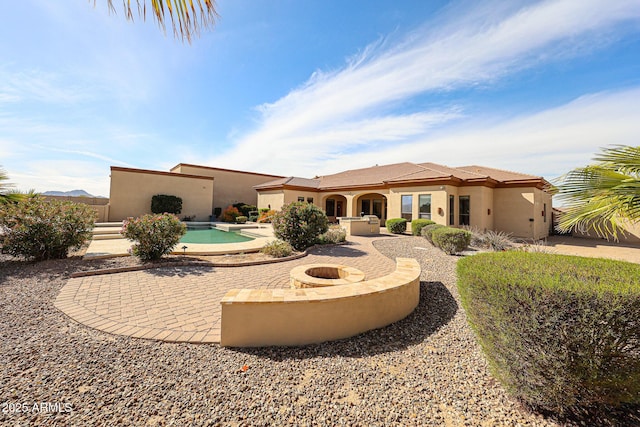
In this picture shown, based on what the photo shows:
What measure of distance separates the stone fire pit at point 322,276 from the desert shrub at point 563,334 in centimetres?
283

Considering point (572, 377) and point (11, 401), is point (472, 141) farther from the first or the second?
point (11, 401)

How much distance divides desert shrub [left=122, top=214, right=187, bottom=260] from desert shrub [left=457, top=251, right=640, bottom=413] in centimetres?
808

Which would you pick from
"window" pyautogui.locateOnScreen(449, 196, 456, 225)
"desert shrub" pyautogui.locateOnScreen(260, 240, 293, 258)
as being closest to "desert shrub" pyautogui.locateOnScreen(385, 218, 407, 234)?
"window" pyautogui.locateOnScreen(449, 196, 456, 225)

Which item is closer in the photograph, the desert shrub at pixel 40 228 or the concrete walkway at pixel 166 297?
the concrete walkway at pixel 166 297

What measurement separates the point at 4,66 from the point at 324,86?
29.2 feet

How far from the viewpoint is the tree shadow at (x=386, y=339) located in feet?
10.3

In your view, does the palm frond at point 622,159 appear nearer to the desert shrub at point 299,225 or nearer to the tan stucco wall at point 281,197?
the desert shrub at point 299,225

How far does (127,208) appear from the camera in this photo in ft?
65.4

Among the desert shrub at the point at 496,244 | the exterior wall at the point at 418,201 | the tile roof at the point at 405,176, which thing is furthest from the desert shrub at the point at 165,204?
the desert shrub at the point at 496,244

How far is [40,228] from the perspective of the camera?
6.99 meters

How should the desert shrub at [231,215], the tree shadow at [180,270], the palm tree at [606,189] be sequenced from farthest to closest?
the desert shrub at [231,215], the tree shadow at [180,270], the palm tree at [606,189]

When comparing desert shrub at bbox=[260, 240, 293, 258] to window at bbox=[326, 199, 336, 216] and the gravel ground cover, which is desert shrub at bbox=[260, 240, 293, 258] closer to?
the gravel ground cover

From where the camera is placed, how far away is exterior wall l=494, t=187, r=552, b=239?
1510 centimetres

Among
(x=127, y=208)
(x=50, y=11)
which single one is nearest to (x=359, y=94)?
(x=50, y=11)
